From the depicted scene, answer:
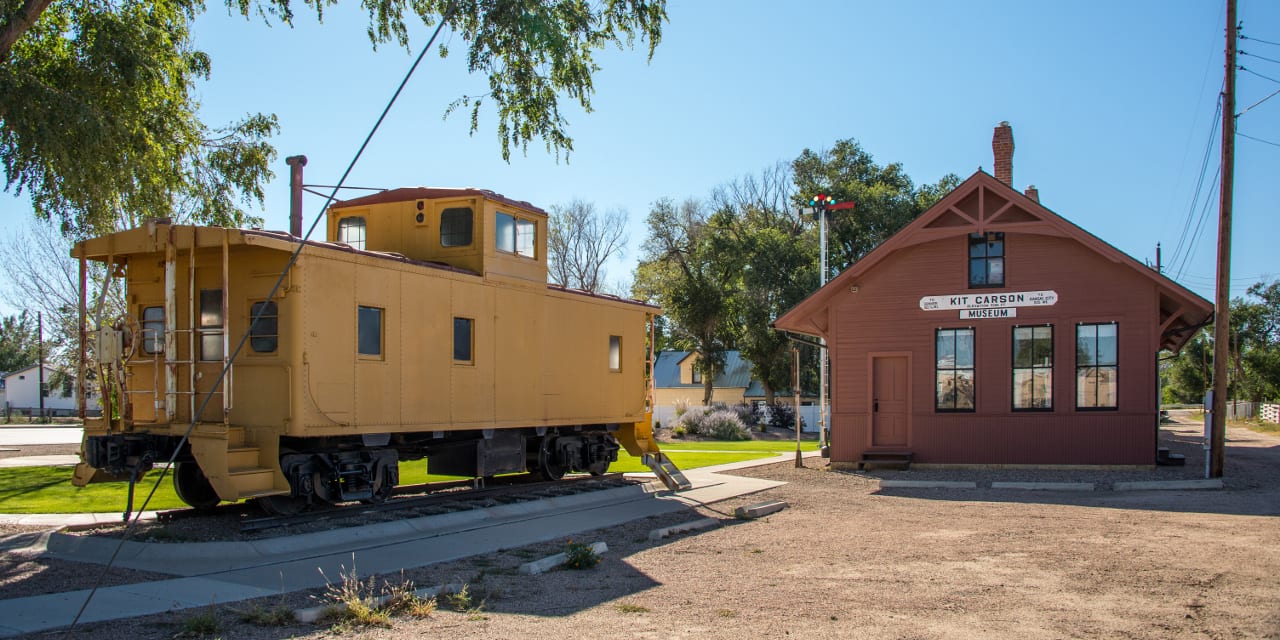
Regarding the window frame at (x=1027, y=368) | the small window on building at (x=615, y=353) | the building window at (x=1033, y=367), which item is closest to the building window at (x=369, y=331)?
the small window on building at (x=615, y=353)

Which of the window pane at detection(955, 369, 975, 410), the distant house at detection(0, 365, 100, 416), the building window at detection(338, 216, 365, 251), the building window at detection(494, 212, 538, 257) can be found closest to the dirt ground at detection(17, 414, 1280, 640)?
the building window at detection(494, 212, 538, 257)

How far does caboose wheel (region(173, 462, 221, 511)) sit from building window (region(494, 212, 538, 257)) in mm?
5052

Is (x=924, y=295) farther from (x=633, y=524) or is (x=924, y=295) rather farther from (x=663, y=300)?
(x=663, y=300)

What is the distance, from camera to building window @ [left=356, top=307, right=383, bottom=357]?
38.2ft

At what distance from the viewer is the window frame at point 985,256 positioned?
19.4m

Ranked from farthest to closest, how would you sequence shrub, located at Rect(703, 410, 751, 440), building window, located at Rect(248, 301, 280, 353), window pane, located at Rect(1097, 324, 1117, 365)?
1. shrub, located at Rect(703, 410, 751, 440)
2. window pane, located at Rect(1097, 324, 1117, 365)
3. building window, located at Rect(248, 301, 280, 353)

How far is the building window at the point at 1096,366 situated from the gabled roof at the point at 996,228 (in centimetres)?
124

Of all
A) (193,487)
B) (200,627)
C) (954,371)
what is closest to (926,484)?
(954,371)

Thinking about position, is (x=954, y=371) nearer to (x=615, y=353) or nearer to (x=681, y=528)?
(x=615, y=353)

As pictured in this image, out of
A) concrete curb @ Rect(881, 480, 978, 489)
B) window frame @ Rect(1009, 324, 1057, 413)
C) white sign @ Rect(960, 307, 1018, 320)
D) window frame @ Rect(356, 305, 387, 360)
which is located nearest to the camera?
window frame @ Rect(356, 305, 387, 360)

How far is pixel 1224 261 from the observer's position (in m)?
16.9

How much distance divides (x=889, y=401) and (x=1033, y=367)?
9.46ft

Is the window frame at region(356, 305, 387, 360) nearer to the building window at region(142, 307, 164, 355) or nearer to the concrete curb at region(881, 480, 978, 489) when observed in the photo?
the building window at region(142, 307, 164, 355)

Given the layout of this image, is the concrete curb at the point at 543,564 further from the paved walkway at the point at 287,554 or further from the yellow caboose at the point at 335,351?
the yellow caboose at the point at 335,351
